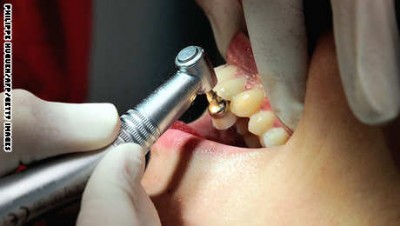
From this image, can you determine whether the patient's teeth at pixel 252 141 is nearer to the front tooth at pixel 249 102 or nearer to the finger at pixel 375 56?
the front tooth at pixel 249 102

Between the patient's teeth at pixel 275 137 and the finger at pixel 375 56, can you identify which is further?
the patient's teeth at pixel 275 137

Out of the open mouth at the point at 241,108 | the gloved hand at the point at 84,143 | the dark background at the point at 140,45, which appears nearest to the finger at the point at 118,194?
the gloved hand at the point at 84,143

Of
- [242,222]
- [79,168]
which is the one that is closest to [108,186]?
[79,168]

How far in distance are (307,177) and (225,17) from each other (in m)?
0.23

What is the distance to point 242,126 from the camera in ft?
2.72

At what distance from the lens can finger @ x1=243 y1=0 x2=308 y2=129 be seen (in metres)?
0.64

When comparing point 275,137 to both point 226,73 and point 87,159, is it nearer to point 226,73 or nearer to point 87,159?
point 226,73

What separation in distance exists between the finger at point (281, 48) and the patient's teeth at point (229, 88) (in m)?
0.10

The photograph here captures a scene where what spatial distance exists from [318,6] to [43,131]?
311 mm

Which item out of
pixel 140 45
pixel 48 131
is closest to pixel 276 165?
pixel 48 131

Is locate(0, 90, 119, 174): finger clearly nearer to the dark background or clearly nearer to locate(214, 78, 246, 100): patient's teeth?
locate(214, 78, 246, 100): patient's teeth

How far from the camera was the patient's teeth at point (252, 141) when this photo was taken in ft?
2.65

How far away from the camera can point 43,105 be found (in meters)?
0.61

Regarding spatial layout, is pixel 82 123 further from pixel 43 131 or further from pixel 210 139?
pixel 210 139
